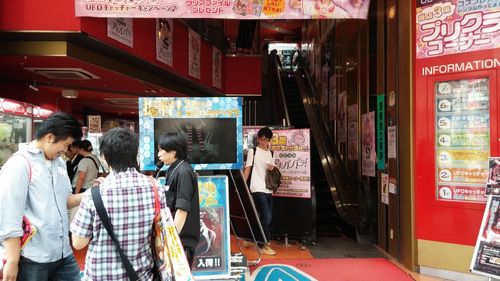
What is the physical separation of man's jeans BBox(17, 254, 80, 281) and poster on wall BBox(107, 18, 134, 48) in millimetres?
3570

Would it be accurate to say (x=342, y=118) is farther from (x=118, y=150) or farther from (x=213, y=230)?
(x=118, y=150)

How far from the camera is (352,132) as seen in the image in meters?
7.22

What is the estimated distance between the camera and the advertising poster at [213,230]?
3887 mm

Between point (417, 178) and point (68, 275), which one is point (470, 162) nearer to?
point (417, 178)

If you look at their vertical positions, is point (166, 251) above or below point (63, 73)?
below

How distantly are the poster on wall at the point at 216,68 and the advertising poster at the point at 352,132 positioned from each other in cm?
406

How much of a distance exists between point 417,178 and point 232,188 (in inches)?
84.4

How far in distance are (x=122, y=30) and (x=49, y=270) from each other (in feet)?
13.3

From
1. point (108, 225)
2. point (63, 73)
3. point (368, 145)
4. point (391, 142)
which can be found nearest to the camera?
point (108, 225)

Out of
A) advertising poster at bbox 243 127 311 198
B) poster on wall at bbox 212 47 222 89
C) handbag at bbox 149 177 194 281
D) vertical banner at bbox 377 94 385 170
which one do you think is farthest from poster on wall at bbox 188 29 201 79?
handbag at bbox 149 177 194 281

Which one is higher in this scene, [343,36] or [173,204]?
[343,36]

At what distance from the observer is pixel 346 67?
25.7ft

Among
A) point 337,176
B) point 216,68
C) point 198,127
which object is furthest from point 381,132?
point 216,68

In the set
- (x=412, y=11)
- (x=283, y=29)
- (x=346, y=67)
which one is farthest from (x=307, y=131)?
(x=283, y=29)
